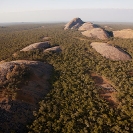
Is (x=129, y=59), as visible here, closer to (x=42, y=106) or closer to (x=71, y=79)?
(x=71, y=79)

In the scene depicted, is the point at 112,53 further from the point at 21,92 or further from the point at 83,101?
the point at 21,92

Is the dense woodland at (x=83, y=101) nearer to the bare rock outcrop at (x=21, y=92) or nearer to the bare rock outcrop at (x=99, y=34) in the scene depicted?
the bare rock outcrop at (x=21, y=92)

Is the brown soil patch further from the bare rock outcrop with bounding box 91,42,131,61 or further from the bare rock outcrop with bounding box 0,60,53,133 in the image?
the bare rock outcrop with bounding box 91,42,131,61

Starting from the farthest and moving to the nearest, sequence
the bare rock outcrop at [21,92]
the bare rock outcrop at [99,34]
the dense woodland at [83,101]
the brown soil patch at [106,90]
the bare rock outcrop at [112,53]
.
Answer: the bare rock outcrop at [99,34] → the bare rock outcrop at [112,53] → the brown soil patch at [106,90] → the bare rock outcrop at [21,92] → the dense woodland at [83,101]

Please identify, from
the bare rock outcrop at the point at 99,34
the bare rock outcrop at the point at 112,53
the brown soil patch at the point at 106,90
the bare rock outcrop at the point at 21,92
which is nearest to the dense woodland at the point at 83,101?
the brown soil patch at the point at 106,90

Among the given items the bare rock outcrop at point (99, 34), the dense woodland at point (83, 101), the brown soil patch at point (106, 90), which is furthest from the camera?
the bare rock outcrop at point (99, 34)

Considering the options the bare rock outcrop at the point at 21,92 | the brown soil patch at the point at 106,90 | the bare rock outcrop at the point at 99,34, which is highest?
the bare rock outcrop at the point at 99,34

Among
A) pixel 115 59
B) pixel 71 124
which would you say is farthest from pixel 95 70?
pixel 71 124
